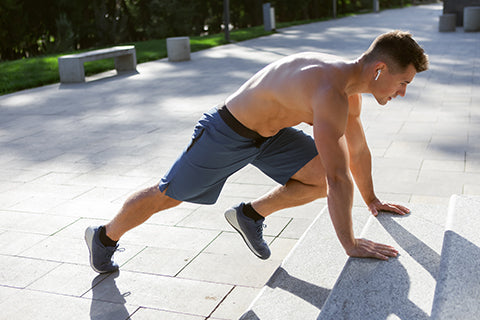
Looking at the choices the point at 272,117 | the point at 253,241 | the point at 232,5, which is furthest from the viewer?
the point at 232,5

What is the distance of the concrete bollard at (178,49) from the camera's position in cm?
1425

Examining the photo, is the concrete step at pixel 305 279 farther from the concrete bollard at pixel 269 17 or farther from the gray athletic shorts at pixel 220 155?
the concrete bollard at pixel 269 17

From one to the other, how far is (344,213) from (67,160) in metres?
4.17

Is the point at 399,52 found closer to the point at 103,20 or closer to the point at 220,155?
Answer: the point at 220,155

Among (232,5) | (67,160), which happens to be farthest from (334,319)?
(232,5)

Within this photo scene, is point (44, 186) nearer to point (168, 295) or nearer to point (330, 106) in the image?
point (168, 295)

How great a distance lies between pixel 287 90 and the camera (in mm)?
2861

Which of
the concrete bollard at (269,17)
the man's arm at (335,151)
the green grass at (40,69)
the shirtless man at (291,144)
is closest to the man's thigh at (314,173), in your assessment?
the shirtless man at (291,144)

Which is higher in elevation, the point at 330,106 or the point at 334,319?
the point at 330,106

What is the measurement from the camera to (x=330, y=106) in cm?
264

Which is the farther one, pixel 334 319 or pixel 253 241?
pixel 253 241

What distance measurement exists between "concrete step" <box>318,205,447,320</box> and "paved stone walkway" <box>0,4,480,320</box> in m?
0.56

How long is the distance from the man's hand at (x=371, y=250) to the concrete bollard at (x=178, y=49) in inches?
465

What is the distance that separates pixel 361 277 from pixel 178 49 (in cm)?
1212
